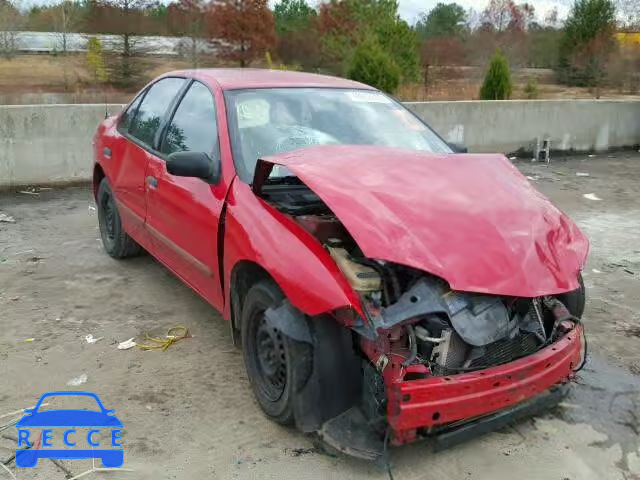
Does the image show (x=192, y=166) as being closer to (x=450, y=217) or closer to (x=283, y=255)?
(x=283, y=255)

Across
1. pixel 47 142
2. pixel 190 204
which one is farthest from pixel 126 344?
pixel 47 142

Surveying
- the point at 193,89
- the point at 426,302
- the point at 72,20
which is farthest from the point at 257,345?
the point at 72,20

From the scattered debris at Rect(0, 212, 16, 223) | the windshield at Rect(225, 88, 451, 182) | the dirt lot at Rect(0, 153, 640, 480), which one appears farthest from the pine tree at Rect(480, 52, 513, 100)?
the scattered debris at Rect(0, 212, 16, 223)

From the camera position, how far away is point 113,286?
4.96m

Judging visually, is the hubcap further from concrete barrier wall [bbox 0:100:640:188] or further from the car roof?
concrete barrier wall [bbox 0:100:640:188]

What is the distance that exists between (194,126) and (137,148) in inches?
32.9

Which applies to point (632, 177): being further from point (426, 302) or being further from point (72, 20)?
point (72, 20)

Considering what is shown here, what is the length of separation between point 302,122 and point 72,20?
83.0 ft

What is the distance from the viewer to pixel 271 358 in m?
3.03

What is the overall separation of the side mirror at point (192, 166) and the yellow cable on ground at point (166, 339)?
3.87 feet

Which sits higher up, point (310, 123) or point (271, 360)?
point (310, 123)

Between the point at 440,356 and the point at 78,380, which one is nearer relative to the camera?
the point at 440,356

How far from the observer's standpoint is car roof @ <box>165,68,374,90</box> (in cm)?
403

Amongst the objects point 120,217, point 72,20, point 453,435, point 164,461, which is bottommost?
point 164,461
